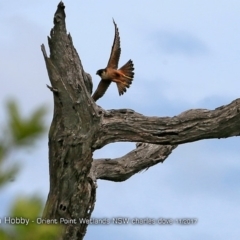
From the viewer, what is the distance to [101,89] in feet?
23.9

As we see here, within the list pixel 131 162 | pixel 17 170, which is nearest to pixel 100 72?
pixel 131 162

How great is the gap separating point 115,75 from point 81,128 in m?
1.73

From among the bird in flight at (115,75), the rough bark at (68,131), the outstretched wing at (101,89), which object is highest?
the bird in flight at (115,75)

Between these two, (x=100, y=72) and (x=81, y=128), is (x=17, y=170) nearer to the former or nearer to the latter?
(x=81, y=128)

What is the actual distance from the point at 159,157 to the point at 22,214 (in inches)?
241

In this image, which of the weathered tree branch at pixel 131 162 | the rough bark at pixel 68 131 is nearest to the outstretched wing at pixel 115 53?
the weathered tree branch at pixel 131 162

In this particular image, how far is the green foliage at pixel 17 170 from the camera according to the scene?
1.37 m

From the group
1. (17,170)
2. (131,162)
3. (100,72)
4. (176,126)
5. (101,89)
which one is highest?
(100,72)

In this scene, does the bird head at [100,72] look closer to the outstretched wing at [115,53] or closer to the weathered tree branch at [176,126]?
the outstretched wing at [115,53]

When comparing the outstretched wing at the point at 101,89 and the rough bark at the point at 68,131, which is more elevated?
the outstretched wing at the point at 101,89

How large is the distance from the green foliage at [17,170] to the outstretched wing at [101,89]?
5664 millimetres

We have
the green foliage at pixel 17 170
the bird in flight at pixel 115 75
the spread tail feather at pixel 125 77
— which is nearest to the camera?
the green foliage at pixel 17 170

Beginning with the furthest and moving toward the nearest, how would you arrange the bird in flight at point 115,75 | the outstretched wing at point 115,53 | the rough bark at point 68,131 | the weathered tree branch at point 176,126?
the bird in flight at point 115,75, the outstretched wing at point 115,53, the weathered tree branch at point 176,126, the rough bark at point 68,131

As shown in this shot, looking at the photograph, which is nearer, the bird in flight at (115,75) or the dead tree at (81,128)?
the dead tree at (81,128)
